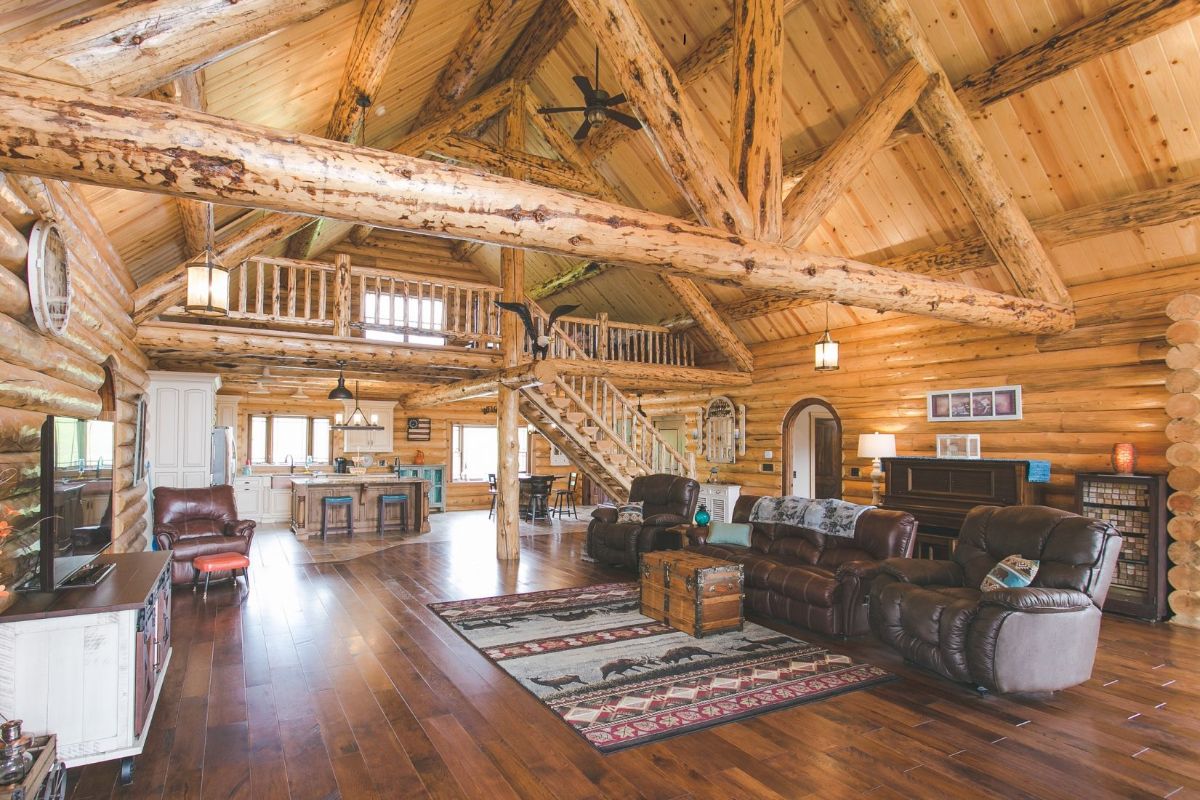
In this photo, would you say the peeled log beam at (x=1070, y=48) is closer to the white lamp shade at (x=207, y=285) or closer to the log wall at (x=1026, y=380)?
the log wall at (x=1026, y=380)

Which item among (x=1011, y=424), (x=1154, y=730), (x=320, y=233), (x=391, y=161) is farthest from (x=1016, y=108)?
(x=320, y=233)

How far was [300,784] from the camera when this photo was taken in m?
2.98

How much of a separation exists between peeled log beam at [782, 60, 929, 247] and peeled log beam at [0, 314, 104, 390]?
4846mm

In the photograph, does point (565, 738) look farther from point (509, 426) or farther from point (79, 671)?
point (509, 426)

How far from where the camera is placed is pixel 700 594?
506 cm

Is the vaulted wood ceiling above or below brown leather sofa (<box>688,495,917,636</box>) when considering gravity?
above

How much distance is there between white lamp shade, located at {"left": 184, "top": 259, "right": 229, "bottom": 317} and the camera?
486 centimetres

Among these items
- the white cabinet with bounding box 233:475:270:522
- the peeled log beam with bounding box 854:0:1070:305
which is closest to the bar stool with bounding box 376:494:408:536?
the white cabinet with bounding box 233:475:270:522

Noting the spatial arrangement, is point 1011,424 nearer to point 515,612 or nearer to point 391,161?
point 515,612

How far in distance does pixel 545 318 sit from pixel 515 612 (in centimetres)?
484

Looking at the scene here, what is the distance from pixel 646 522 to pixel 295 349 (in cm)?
443

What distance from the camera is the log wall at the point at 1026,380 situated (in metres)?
6.20

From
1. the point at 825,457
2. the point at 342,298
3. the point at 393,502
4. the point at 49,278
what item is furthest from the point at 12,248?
the point at 825,457

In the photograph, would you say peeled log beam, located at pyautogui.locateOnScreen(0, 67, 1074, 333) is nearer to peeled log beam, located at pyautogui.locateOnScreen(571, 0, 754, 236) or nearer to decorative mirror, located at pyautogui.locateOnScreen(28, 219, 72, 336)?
peeled log beam, located at pyautogui.locateOnScreen(571, 0, 754, 236)
